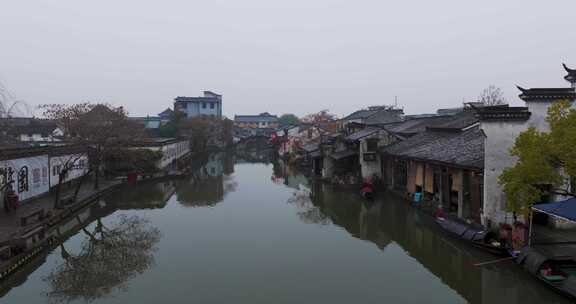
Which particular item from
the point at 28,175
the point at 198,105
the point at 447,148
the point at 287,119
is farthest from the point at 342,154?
the point at 287,119

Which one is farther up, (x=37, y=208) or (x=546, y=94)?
(x=546, y=94)

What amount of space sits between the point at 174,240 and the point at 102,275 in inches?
185

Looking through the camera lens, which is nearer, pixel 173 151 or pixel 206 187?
pixel 206 187

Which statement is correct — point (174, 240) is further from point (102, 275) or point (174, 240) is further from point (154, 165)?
point (154, 165)

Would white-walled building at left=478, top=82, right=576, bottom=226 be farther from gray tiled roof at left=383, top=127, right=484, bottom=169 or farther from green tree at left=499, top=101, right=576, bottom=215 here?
green tree at left=499, top=101, right=576, bottom=215

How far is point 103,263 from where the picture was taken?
54.7ft

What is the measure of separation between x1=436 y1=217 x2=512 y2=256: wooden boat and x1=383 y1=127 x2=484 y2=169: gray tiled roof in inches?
115

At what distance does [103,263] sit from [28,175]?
14233 mm

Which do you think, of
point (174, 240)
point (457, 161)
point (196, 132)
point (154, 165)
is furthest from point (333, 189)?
point (196, 132)

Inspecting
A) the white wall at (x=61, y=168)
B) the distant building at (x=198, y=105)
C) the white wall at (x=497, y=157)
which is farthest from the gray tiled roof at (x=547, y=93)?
the distant building at (x=198, y=105)

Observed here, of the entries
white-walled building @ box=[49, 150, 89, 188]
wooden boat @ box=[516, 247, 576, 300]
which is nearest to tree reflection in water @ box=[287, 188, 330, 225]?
wooden boat @ box=[516, 247, 576, 300]

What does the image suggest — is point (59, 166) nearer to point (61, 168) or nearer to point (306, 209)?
point (61, 168)

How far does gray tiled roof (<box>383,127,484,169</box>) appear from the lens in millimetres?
20491

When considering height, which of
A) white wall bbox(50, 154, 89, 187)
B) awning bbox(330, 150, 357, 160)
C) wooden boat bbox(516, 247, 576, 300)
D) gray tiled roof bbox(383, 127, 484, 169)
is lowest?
wooden boat bbox(516, 247, 576, 300)
